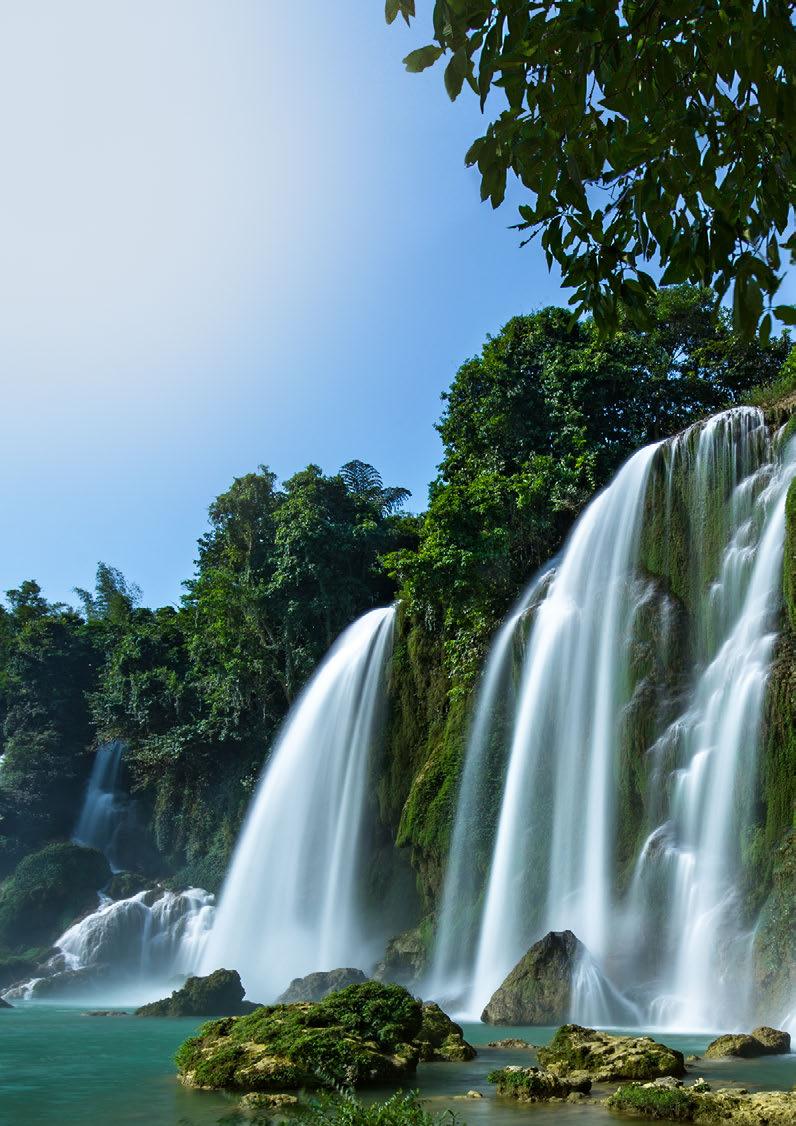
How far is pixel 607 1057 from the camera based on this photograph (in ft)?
29.1

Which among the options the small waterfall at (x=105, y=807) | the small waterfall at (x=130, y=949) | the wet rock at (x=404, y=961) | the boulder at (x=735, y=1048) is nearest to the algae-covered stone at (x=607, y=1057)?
the boulder at (x=735, y=1048)

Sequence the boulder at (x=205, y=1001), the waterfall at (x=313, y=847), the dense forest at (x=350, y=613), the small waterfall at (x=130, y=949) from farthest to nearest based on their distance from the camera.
→ the small waterfall at (x=130, y=949)
the dense forest at (x=350, y=613)
the waterfall at (x=313, y=847)
the boulder at (x=205, y=1001)

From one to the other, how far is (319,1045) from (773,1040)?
202 inches

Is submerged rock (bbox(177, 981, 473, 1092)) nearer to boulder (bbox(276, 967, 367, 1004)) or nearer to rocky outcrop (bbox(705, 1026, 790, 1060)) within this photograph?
rocky outcrop (bbox(705, 1026, 790, 1060))

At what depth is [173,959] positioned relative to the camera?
2695cm

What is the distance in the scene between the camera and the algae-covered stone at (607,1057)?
27.6 feet

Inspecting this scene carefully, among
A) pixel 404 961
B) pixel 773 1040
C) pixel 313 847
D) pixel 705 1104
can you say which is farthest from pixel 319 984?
pixel 705 1104

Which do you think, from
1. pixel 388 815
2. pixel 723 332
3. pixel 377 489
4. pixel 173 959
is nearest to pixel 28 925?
pixel 173 959

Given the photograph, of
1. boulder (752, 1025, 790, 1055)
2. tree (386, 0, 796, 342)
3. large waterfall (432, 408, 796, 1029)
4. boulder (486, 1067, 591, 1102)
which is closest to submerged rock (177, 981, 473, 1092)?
boulder (486, 1067, 591, 1102)

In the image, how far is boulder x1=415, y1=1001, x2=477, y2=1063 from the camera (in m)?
10.3

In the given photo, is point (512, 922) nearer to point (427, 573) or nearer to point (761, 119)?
point (427, 573)

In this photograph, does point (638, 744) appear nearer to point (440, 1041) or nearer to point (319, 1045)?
point (440, 1041)

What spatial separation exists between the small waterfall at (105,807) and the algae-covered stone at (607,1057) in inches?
1147

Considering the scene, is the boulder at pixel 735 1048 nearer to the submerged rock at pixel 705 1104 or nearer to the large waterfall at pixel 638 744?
the submerged rock at pixel 705 1104
